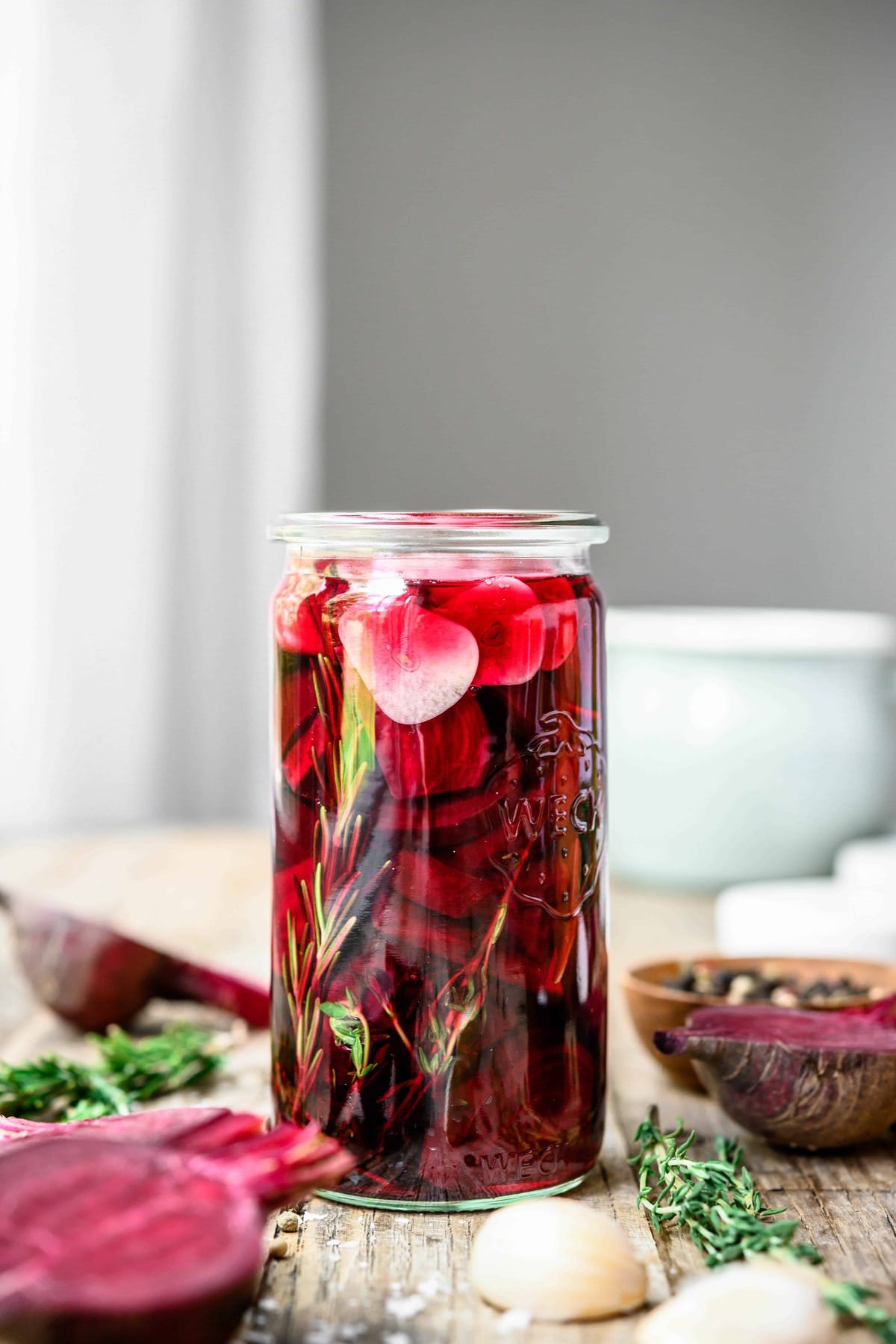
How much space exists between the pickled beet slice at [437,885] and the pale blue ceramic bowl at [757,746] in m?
0.72

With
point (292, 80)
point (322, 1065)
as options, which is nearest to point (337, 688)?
point (322, 1065)

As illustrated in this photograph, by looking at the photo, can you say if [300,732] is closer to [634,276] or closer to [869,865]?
[869,865]

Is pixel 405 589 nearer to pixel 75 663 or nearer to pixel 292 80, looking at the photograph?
pixel 75 663

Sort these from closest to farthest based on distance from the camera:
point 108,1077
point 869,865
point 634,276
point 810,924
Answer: point 108,1077, point 810,924, point 869,865, point 634,276

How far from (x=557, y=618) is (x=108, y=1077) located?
1.38 feet

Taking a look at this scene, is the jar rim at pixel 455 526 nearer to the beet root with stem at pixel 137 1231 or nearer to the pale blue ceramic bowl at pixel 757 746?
the beet root with stem at pixel 137 1231

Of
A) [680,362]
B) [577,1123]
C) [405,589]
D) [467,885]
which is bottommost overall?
[577,1123]

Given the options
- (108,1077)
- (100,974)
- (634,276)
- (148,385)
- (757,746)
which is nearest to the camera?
(108,1077)

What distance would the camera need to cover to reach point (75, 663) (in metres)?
2.50

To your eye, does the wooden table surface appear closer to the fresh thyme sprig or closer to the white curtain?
the fresh thyme sprig

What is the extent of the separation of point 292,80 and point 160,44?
0.89ft

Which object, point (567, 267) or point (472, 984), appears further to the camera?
point (567, 267)

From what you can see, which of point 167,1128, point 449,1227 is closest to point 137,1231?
point 167,1128

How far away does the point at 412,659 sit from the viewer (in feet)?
1.96
